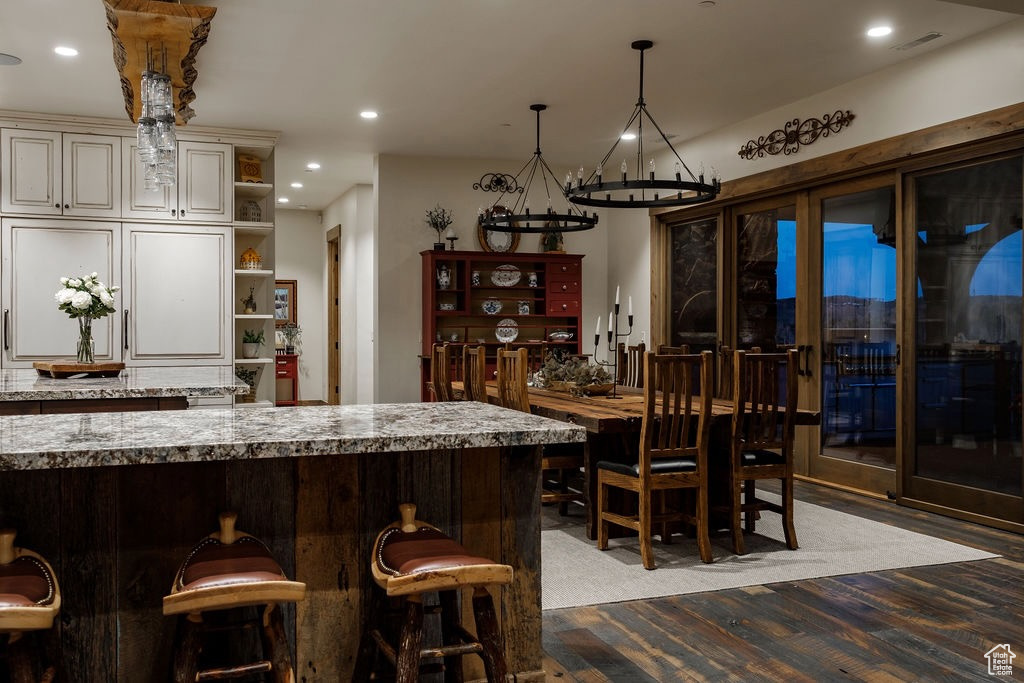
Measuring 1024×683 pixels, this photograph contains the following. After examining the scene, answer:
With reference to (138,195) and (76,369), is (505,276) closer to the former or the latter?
(138,195)

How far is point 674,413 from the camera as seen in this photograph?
3.78 metres

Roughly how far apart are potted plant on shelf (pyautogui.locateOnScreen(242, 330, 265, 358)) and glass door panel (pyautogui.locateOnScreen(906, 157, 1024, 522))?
5.11 metres

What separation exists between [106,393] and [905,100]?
4710 mm

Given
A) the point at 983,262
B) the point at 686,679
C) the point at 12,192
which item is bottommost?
the point at 686,679

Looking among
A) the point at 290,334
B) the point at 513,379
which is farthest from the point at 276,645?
the point at 290,334

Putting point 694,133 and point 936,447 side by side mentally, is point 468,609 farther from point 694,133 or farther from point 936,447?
point 694,133

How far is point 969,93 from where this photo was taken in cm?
461

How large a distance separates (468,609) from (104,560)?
867 mm

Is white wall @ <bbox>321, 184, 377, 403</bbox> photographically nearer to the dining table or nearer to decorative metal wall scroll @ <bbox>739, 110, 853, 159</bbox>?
decorative metal wall scroll @ <bbox>739, 110, 853, 159</bbox>

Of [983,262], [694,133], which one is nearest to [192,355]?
[694,133]

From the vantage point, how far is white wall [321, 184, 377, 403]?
9.07 m

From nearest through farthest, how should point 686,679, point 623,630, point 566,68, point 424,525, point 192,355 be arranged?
point 424,525 → point 686,679 → point 623,630 → point 566,68 → point 192,355

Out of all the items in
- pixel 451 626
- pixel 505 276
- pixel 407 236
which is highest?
pixel 407 236

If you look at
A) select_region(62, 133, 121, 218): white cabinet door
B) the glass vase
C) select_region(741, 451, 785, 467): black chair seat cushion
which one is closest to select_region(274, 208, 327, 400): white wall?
select_region(62, 133, 121, 218): white cabinet door
